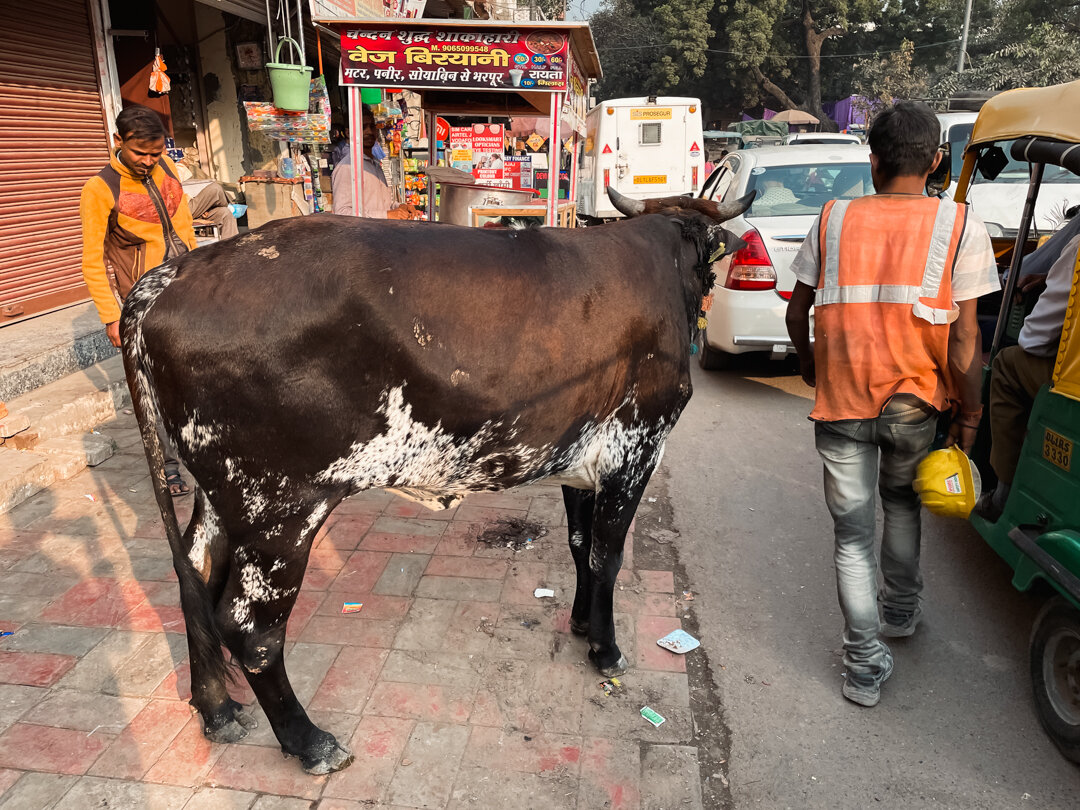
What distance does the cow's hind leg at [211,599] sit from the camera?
2.66m

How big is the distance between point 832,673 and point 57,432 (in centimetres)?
473

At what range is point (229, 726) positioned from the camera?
2697mm

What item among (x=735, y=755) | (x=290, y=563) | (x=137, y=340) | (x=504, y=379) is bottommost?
(x=735, y=755)

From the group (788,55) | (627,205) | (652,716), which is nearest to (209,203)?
(627,205)

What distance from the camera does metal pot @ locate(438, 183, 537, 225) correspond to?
6.47m

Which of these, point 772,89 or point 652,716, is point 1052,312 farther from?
point 772,89

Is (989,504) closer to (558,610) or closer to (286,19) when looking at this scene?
(558,610)

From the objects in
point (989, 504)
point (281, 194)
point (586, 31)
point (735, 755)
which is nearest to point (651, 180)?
point (281, 194)

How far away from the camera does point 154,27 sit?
853cm

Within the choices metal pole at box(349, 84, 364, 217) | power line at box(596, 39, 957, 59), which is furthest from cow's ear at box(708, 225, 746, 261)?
power line at box(596, 39, 957, 59)

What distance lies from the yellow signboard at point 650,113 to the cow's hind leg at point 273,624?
13.8m

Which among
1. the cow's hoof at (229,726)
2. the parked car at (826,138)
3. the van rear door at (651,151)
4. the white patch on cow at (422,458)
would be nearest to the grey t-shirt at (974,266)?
the white patch on cow at (422,458)

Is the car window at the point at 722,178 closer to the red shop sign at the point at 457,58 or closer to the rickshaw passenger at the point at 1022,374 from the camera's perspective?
the red shop sign at the point at 457,58

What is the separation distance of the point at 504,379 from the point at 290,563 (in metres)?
0.88
